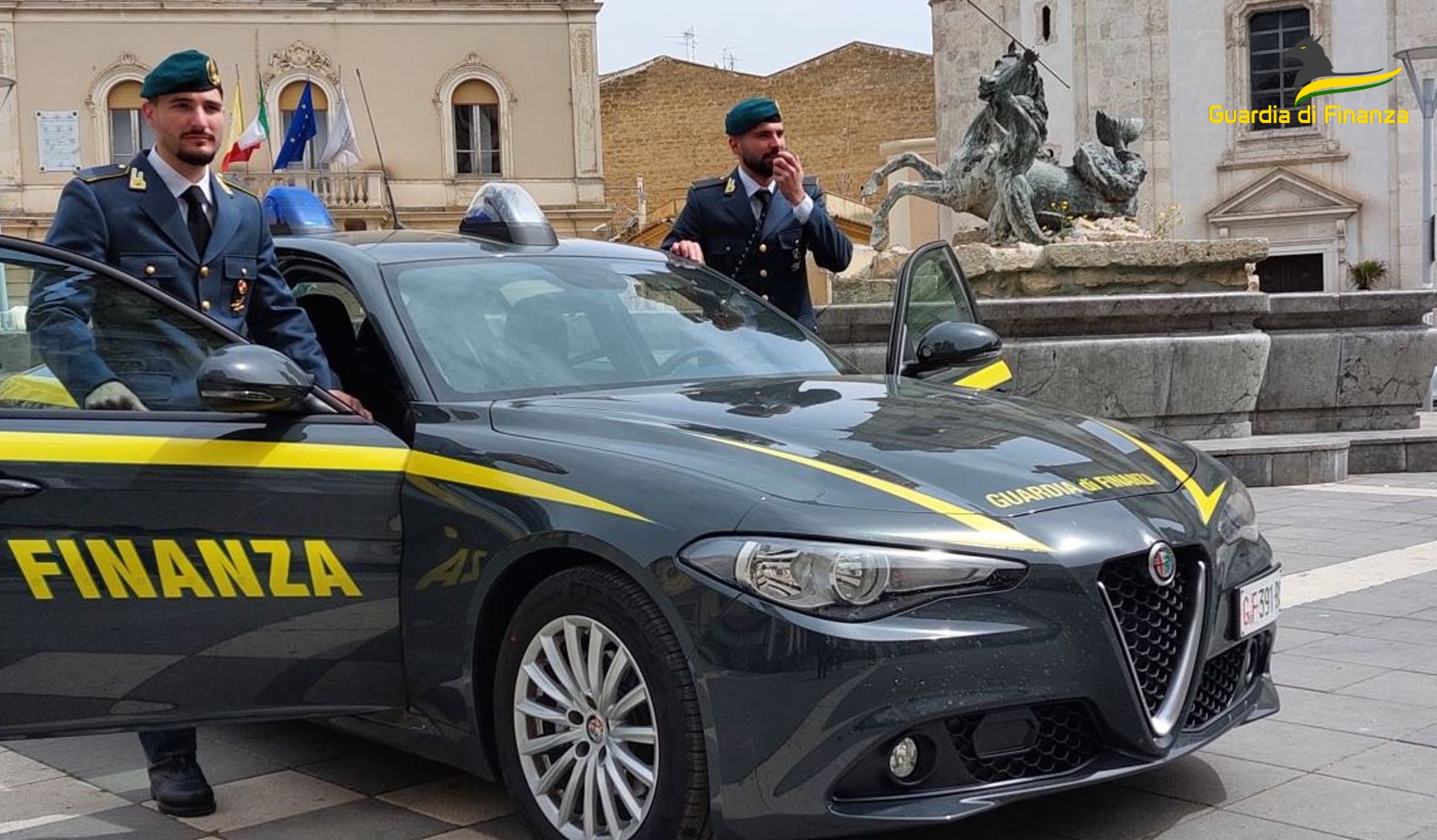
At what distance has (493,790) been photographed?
422cm

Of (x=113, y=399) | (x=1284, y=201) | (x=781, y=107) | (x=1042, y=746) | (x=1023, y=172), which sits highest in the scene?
(x=781, y=107)

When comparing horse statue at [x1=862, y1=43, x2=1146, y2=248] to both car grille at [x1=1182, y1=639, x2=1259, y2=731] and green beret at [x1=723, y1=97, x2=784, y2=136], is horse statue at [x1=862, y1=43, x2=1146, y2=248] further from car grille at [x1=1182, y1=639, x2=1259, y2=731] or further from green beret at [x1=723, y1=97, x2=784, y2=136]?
car grille at [x1=1182, y1=639, x2=1259, y2=731]

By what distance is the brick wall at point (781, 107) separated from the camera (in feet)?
153

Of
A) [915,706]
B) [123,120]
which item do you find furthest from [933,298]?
[123,120]

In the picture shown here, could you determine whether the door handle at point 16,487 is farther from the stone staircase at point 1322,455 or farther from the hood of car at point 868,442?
the stone staircase at point 1322,455

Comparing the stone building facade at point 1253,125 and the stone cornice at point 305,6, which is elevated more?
the stone cornice at point 305,6

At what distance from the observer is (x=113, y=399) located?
12.5ft

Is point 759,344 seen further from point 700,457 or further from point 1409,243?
point 1409,243

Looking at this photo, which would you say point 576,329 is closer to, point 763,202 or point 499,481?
point 499,481

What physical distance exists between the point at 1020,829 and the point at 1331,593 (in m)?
3.42

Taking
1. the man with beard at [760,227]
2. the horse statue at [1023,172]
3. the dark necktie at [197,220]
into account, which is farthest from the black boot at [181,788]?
the horse statue at [1023,172]

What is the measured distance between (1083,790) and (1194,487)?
2.49 feet

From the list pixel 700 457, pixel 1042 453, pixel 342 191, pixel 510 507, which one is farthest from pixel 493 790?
pixel 342 191

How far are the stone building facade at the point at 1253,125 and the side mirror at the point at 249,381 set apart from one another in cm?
3145
